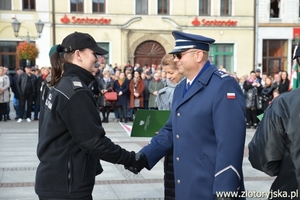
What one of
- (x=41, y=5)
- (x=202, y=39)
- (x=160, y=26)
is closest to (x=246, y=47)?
(x=160, y=26)

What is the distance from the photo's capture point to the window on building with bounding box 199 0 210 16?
32531 mm

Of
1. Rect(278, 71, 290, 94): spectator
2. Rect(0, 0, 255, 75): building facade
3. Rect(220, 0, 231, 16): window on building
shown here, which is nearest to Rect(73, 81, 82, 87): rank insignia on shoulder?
Rect(278, 71, 290, 94): spectator

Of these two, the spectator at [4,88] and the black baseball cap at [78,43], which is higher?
the black baseball cap at [78,43]

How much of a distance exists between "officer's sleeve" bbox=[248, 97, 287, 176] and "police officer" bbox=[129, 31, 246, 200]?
40 cm

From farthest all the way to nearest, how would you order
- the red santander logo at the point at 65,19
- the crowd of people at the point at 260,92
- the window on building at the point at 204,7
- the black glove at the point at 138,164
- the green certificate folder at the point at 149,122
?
the window on building at the point at 204,7
the red santander logo at the point at 65,19
the crowd of people at the point at 260,92
the green certificate folder at the point at 149,122
the black glove at the point at 138,164

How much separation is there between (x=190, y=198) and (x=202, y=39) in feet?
3.95

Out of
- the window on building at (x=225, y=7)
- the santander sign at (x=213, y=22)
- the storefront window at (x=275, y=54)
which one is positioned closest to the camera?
the santander sign at (x=213, y=22)

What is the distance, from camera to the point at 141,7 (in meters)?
31.8

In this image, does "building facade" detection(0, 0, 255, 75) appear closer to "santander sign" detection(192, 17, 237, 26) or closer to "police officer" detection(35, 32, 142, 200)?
"santander sign" detection(192, 17, 237, 26)

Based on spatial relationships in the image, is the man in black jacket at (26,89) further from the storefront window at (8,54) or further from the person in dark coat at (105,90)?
the storefront window at (8,54)

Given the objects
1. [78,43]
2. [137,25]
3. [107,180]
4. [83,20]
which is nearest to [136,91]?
[107,180]

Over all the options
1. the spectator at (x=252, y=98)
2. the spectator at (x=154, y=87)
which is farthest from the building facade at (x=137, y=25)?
the spectator at (x=252, y=98)

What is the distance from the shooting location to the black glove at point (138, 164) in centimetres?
375

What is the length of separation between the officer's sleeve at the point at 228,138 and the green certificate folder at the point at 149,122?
142cm
